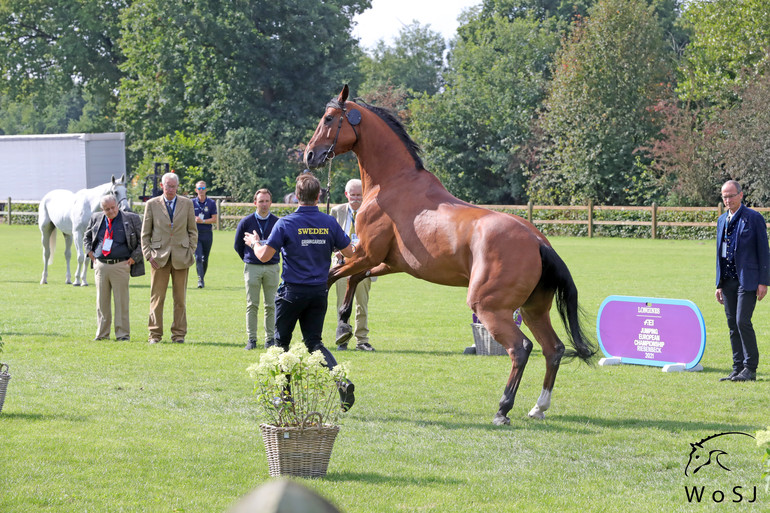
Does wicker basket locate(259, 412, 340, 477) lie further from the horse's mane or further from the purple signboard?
the purple signboard

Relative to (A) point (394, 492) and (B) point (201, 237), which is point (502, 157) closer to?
(B) point (201, 237)

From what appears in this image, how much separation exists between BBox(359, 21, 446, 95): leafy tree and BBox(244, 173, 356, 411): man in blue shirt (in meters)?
82.8

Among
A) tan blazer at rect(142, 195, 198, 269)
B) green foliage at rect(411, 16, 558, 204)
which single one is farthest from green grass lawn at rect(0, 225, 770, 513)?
green foliage at rect(411, 16, 558, 204)

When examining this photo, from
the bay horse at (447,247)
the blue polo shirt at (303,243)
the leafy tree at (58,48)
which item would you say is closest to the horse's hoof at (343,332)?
the bay horse at (447,247)

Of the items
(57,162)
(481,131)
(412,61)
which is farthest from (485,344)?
(412,61)

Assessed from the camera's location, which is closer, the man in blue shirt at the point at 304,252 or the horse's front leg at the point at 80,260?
the man in blue shirt at the point at 304,252

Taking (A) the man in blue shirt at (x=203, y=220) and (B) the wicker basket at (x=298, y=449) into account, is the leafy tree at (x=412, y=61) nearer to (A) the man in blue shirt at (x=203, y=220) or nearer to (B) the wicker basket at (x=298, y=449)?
(A) the man in blue shirt at (x=203, y=220)

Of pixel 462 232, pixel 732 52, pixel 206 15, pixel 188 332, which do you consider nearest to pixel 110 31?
pixel 206 15

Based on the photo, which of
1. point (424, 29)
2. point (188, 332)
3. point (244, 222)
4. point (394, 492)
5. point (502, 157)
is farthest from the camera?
point (424, 29)

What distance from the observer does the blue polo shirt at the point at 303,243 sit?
7.36 metres

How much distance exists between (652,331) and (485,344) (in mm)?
1939

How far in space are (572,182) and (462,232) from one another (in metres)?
35.6

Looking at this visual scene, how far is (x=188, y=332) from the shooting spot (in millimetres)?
12789

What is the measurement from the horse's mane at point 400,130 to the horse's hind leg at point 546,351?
161 cm
